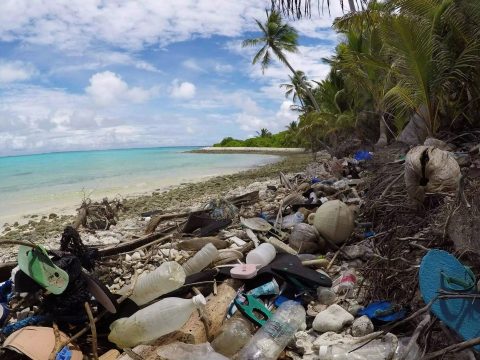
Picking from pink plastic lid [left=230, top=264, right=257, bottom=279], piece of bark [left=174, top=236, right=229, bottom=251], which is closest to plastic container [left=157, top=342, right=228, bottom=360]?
pink plastic lid [left=230, top=264, right=257, bottom=279]

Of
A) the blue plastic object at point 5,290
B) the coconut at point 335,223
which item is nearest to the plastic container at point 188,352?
the blue plastic object at point 5,290

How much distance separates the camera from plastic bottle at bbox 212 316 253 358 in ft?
8.23

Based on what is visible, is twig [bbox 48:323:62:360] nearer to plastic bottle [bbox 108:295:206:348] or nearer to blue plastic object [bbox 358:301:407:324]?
plastic bottle [bbox 108:295:206:348]

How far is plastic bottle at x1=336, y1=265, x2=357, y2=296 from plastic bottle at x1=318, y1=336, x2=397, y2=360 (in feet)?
2.64

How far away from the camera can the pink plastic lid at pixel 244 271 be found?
3178 mm

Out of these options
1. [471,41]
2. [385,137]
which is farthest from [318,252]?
[385,137]

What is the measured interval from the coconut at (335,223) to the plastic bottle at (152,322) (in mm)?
1874

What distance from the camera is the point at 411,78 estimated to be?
9109mm

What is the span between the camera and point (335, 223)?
4133mm

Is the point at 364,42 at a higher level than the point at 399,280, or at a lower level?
higher

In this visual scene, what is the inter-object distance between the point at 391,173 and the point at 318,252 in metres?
1.41

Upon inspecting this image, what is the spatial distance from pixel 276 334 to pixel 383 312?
0.68 metres

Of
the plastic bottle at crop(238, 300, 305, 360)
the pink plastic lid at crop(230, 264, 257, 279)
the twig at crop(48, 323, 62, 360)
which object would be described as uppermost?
the pink plastic lid at crop(230, 264, 257, 279)

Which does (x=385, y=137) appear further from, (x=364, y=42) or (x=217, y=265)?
(x=217, y=265)
